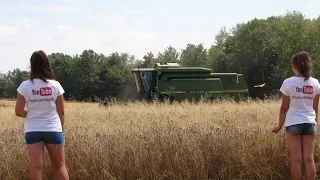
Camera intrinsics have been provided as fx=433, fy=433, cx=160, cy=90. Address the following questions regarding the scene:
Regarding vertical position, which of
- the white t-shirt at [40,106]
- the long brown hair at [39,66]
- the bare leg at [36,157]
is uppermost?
the long brown hair at [39,66]

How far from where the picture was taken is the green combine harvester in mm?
19969

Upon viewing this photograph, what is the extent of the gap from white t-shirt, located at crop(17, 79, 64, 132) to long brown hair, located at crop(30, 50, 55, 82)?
64mm

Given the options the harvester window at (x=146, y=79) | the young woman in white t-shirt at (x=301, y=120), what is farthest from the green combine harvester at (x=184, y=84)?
the young woman in white t-shirt at (x=301, y=120)

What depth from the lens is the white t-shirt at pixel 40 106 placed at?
507 cm

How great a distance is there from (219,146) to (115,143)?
155 cm

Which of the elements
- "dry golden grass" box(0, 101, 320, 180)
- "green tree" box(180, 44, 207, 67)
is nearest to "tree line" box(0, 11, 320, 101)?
"green tree" box(180, 44, 207, 67)

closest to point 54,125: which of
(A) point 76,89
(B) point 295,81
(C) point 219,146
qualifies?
(C) point 219,146

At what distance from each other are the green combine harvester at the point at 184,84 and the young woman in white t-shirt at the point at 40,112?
14402 millimetres

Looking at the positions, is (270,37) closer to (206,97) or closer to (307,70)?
(206,97)

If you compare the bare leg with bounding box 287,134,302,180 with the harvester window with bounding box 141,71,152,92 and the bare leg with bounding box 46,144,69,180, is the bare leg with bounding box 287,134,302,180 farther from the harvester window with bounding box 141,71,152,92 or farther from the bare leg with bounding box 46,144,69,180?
the harvester window with bounding box 141,71,152,92

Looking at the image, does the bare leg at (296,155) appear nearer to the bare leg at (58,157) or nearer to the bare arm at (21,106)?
the bare leg at (58,157)

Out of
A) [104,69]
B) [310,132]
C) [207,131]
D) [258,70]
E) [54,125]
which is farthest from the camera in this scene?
[104,69]

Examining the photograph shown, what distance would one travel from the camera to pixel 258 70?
185ft

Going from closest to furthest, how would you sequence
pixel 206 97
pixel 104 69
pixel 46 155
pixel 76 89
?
pixel 46 155 → pixel 206 97 → pixel 76 89 → pixel 104 69
